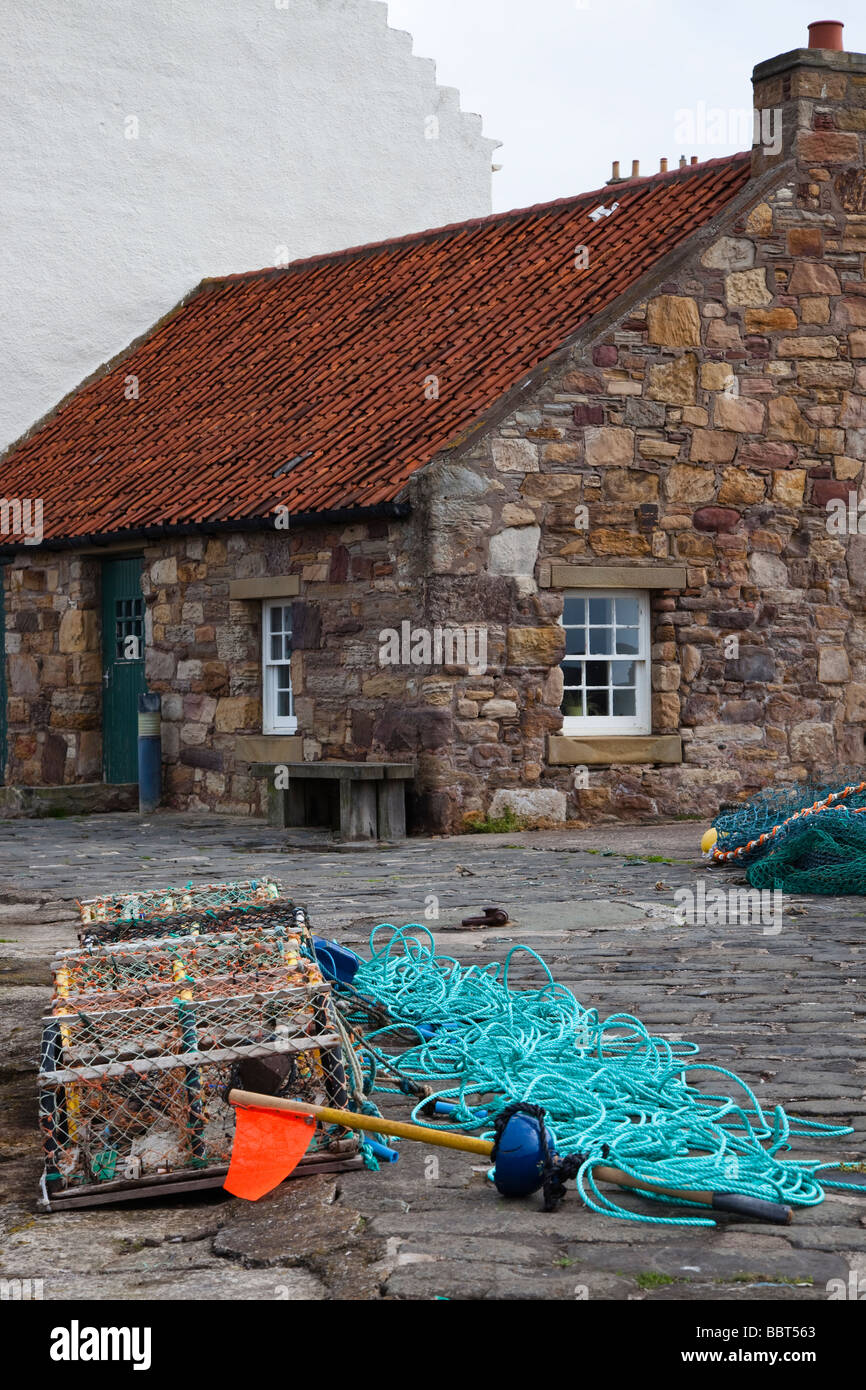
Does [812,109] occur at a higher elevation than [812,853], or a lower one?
higher

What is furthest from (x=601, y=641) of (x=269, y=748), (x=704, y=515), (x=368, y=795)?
(x=269, y=748)

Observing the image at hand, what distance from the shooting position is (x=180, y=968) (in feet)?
17.3

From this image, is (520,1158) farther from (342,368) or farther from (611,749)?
(342,368)

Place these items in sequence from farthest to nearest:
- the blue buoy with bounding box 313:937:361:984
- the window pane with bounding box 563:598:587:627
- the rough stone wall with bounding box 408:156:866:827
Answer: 1. the window pane with bounding box 563:598:587:627
2. the rough stone wall with bounding box 408:156:866:827
3. the blue buoy with bounding box 313:937:361:984

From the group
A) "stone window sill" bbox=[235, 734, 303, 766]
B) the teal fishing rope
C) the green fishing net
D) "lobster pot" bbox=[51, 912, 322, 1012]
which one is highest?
"stone window sill" bbox=[235, 734, 303, 766]

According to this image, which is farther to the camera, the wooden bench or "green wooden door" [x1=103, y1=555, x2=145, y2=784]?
"green wooden door" [x1=103, y1=555, x2=145, y2=784]

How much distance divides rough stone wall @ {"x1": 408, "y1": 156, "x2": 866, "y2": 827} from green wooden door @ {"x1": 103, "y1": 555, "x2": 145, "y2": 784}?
4.36 m

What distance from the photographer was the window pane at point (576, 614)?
13.6 meters

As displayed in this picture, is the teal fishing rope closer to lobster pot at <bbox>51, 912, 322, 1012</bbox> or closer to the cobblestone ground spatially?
the cobblestone ground

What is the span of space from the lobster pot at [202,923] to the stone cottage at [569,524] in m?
6.55

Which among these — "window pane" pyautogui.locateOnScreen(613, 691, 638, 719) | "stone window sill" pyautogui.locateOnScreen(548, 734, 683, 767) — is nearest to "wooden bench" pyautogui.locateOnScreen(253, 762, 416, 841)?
"stone window sill" pyautogui.locateOnScreen(548, 734, 683, 767)

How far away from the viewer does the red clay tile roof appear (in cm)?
1366

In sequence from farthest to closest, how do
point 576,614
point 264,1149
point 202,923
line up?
point 576,614, point 202,923, point 264,1149

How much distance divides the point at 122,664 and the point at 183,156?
23.6 feet
